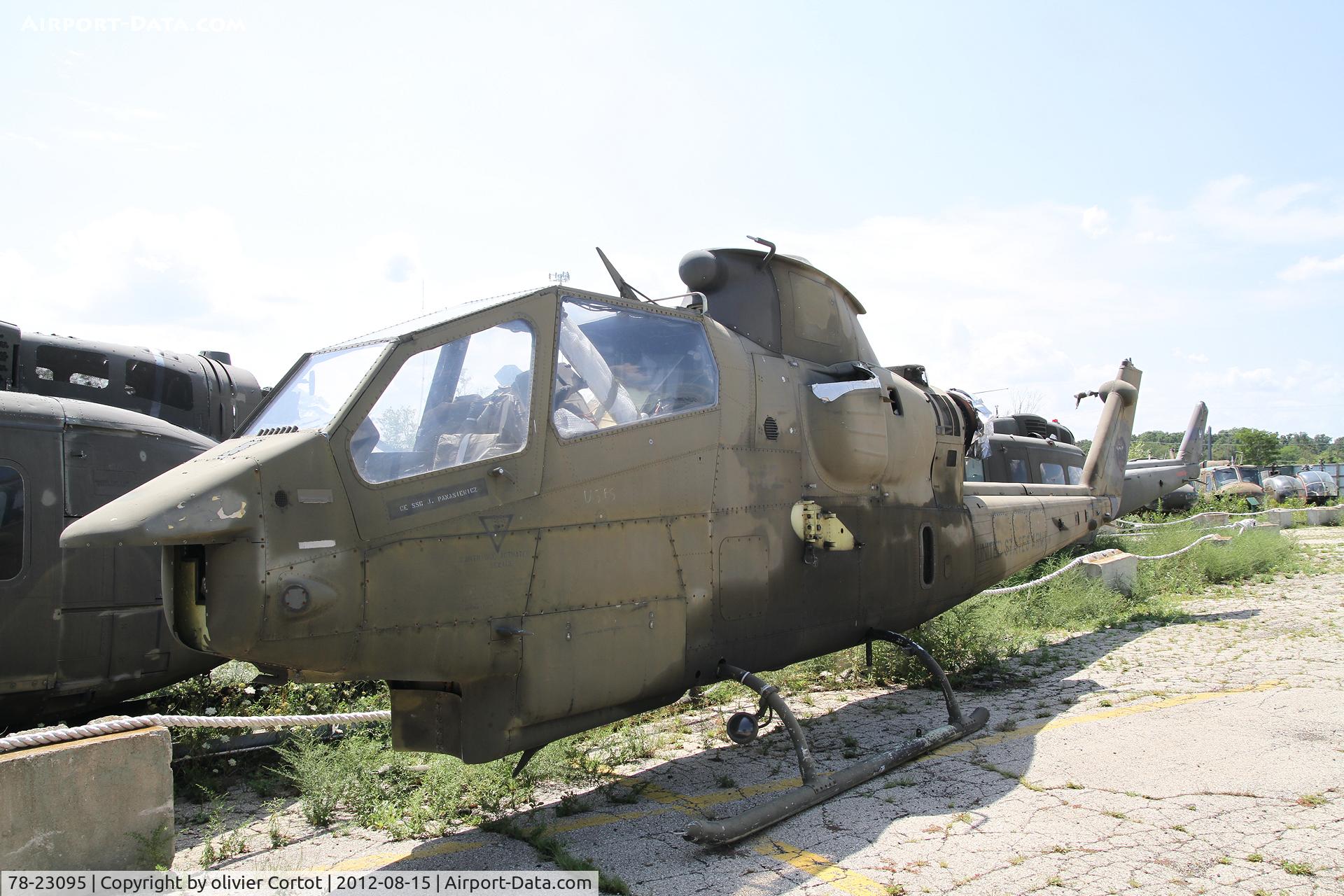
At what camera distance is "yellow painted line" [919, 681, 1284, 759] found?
5773 mm

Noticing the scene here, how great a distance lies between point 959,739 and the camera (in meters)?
5.85

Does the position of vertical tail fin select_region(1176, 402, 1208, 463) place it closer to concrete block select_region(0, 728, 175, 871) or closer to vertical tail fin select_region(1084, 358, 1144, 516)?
vertical tail fin select_region(1084, 358, 1144, 516)

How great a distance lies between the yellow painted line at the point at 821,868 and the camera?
368 centimetres

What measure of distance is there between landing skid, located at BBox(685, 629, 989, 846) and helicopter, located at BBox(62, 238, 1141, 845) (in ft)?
0.06

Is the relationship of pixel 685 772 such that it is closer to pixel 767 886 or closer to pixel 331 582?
pixel 767 886

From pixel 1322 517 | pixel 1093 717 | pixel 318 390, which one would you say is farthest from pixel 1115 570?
pixel 1322 517

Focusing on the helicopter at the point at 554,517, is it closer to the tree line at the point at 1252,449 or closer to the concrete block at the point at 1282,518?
the concrete block at the point at 1282,518

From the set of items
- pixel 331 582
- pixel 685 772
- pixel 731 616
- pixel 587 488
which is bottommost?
pixel 685 772

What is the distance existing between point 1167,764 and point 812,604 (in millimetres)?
2238

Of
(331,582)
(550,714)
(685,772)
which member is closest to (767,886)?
(550,714)

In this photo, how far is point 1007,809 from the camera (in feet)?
15.0

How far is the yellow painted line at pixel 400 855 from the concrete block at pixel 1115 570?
990 centimetres

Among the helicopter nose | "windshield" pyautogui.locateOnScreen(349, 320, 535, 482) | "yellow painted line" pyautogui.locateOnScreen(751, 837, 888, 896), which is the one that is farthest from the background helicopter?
"yellow painted line" pyautogui.locateOnScreen(751, 837, 888, 896)

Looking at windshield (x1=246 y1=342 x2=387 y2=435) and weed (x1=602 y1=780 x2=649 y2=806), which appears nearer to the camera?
windshield (x1=246 y1=342 x2=387 y2=435)
